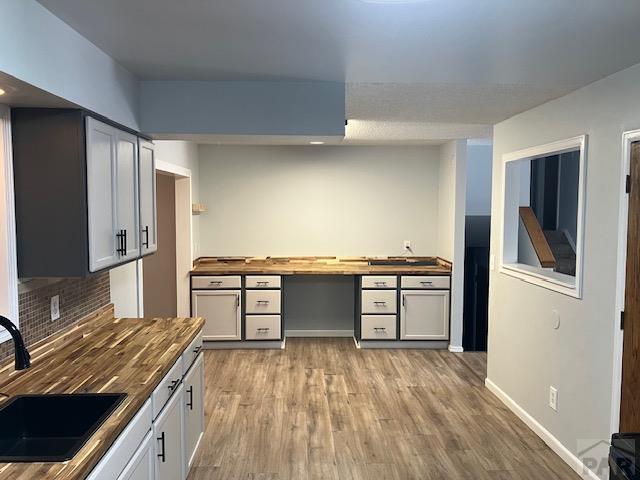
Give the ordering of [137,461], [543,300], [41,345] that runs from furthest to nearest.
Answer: [543,300]
[41,345]
[137,461]

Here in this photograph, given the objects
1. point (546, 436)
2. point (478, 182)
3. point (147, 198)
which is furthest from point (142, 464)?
point (478, 182)

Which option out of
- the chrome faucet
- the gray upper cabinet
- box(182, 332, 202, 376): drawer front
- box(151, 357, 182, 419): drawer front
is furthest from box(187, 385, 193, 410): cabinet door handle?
the chrome faucet

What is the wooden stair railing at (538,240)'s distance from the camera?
11.9 feet

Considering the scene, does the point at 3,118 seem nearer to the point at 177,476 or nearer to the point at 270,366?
the point at 177,476

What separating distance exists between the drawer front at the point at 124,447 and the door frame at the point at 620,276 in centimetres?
234

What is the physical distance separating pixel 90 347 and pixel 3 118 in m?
1.18

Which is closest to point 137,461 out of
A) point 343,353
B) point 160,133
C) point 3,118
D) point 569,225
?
point 3,118

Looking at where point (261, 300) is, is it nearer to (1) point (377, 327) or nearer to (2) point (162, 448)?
(1) point (377, 327)

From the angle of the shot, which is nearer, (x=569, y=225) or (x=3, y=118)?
(x=3, y=118)

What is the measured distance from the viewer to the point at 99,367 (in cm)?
227

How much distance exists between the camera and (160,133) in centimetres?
311

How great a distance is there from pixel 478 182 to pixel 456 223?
94cm

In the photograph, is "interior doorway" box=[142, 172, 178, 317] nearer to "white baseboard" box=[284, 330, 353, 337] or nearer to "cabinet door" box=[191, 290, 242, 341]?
"cabinet door" box=[191, 290, 242, 341]

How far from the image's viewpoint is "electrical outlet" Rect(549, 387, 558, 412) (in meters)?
3.24
